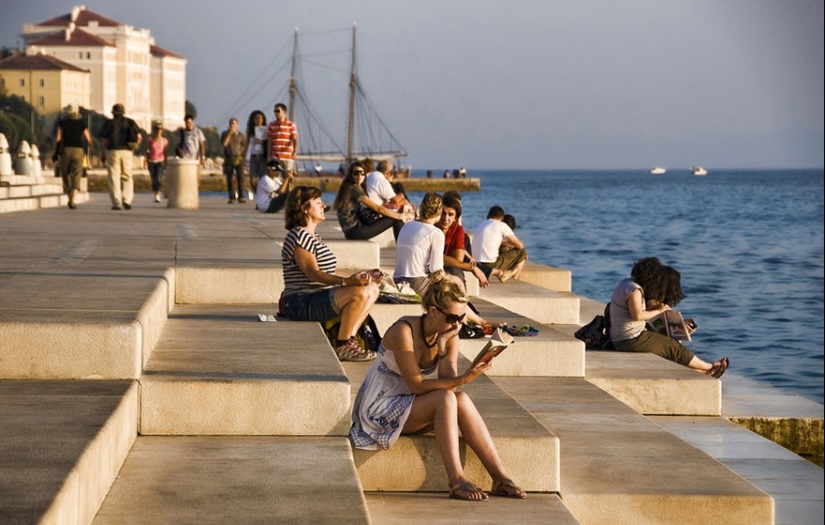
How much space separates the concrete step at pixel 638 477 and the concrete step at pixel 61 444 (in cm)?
227

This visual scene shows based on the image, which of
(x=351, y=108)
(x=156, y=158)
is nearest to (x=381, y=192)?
(x=156, y=158)

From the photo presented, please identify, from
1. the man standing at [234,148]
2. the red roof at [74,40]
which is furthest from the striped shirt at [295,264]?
the red roof at [74,40]

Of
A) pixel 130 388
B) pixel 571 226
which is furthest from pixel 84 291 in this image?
pixel 571 226

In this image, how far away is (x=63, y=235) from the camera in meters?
13.6

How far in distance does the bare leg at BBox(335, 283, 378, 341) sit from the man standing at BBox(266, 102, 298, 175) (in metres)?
13.0

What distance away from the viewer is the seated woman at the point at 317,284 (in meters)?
8.39

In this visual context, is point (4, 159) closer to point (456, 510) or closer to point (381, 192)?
point (381, 192)

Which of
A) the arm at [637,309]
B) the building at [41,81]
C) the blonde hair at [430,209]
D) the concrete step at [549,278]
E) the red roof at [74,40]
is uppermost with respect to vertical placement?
the red roof at [74,40]

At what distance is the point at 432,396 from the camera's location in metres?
6.24

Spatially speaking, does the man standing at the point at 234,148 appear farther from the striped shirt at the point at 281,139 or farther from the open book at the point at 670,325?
the open book at the point at 670,325

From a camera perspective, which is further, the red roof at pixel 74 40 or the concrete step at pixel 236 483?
the red roof at pixel 74 40

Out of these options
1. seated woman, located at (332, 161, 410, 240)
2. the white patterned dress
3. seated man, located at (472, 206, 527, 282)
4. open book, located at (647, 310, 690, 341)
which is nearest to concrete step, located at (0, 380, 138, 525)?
the white patterned dress

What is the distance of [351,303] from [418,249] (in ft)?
6.66

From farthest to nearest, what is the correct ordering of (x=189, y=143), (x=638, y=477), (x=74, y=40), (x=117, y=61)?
(x=117, y=61)
(x=74, y=40)
(x=189, y=143)
(x=638, y=477)
